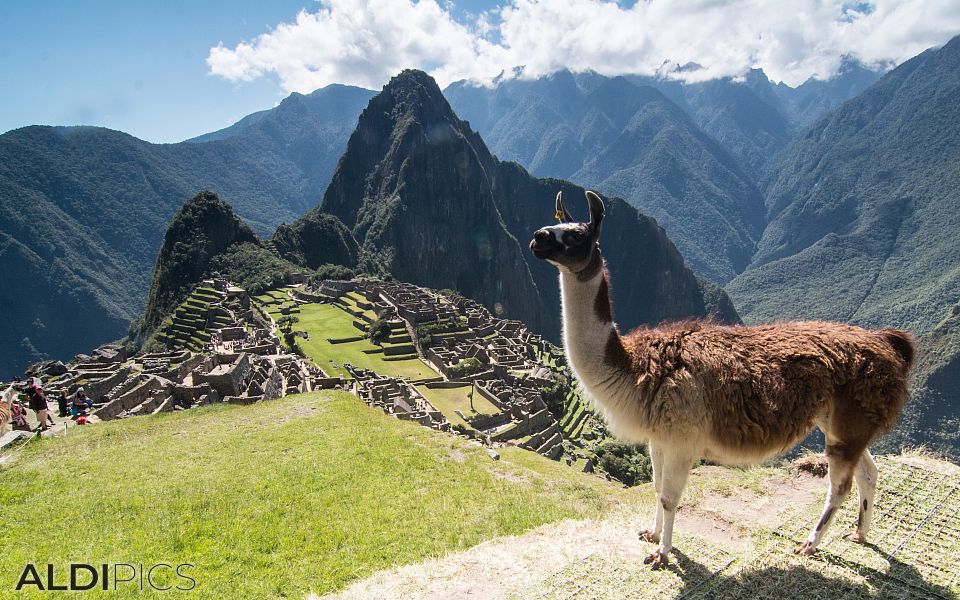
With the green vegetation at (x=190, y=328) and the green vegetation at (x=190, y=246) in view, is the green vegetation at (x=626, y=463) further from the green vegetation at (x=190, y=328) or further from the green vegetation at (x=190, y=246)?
the green vegetation at (x=190, y=246)

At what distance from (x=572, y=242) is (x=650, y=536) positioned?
2472 mm

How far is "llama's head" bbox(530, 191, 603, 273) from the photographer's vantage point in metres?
3.03

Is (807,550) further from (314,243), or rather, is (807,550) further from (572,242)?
(314,243)

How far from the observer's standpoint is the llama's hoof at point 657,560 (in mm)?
3460

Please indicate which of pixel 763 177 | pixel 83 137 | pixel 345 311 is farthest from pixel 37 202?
pixel 763 177

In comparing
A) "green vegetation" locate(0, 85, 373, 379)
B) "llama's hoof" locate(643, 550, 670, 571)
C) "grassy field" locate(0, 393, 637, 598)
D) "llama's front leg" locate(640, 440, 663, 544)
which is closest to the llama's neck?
"llama's front leg" locate(640, 440, 663, 544)

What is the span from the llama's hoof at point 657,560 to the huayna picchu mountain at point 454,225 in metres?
97.4

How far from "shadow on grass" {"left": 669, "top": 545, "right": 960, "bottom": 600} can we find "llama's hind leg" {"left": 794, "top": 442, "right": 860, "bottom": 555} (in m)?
0.11

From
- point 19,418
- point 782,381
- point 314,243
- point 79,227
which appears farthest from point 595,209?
point 79,227

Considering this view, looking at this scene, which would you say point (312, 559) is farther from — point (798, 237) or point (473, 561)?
point (798, 237)

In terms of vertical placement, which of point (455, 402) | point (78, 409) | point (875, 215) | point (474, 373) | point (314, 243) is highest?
point (875, 215)

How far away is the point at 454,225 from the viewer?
390 feet

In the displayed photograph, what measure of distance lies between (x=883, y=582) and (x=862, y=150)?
172 m

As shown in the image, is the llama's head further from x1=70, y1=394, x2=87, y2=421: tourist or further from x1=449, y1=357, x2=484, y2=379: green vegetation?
x1=449, y1=357, x2=484, y2=379: green vegetation
